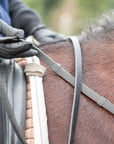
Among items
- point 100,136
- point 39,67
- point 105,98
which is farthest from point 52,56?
point 100,136

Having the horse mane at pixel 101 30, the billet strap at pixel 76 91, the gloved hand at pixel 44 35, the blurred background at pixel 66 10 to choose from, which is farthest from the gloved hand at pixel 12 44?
the blurred background at pixel 66 10

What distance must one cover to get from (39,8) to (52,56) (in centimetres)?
1275

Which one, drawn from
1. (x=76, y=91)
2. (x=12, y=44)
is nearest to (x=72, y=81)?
(x=76, y=91)

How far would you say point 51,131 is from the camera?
1.35 metres

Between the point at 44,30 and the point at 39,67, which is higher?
the point at 44,30

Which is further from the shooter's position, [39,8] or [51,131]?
[39,8]

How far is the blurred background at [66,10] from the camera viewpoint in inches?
486

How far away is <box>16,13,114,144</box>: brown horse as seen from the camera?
53.3 inches

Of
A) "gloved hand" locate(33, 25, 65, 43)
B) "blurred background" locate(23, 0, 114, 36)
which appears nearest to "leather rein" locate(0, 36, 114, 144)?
"gloved hand" locate(33, 25, 65, 43)

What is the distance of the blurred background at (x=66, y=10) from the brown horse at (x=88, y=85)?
10.3 metres

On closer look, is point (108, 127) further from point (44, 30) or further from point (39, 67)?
point (44, 30)

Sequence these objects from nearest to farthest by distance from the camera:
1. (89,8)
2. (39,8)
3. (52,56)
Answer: (52,56) < (89,8) < (39,8)

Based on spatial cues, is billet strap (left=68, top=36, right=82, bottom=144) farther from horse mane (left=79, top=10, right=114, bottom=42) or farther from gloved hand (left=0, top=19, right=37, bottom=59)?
gloved hand (left=0, top=19, right=37, bottom=59)

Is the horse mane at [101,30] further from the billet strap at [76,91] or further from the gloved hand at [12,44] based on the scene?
the gloved hand at [12,44]
